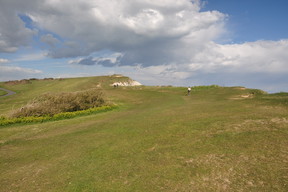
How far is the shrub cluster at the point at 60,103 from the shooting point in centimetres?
2669

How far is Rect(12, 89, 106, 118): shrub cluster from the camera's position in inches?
1051

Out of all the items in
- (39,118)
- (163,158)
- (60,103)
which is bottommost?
(39,118)

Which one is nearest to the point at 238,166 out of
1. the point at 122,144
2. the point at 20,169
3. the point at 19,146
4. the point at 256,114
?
the point at 122,144

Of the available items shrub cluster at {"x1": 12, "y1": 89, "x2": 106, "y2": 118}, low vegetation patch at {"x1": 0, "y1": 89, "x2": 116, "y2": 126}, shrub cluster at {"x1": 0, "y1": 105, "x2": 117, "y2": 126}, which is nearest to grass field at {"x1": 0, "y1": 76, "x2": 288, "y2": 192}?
shrub cluster at {"x1": 0, "y1": 105, "x2": 117, "y2": 126}

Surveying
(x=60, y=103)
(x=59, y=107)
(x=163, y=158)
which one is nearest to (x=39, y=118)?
(x=59, y=107)

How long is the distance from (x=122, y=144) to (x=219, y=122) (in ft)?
24.4

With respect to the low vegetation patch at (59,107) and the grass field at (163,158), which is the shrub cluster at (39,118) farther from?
the grass field at (163,158)

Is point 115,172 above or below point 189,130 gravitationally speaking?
below

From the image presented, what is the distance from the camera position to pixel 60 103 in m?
29.4

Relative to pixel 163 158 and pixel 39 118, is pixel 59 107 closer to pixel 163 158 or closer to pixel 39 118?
pixel 39 118

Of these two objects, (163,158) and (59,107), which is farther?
(59,107)

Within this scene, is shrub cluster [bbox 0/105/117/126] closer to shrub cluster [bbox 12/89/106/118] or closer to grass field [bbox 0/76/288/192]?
shrub cluster [bbox 12/89/106/118]

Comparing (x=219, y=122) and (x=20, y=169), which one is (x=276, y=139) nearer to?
(x=219, y=122)

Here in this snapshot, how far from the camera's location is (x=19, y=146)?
1526cm
